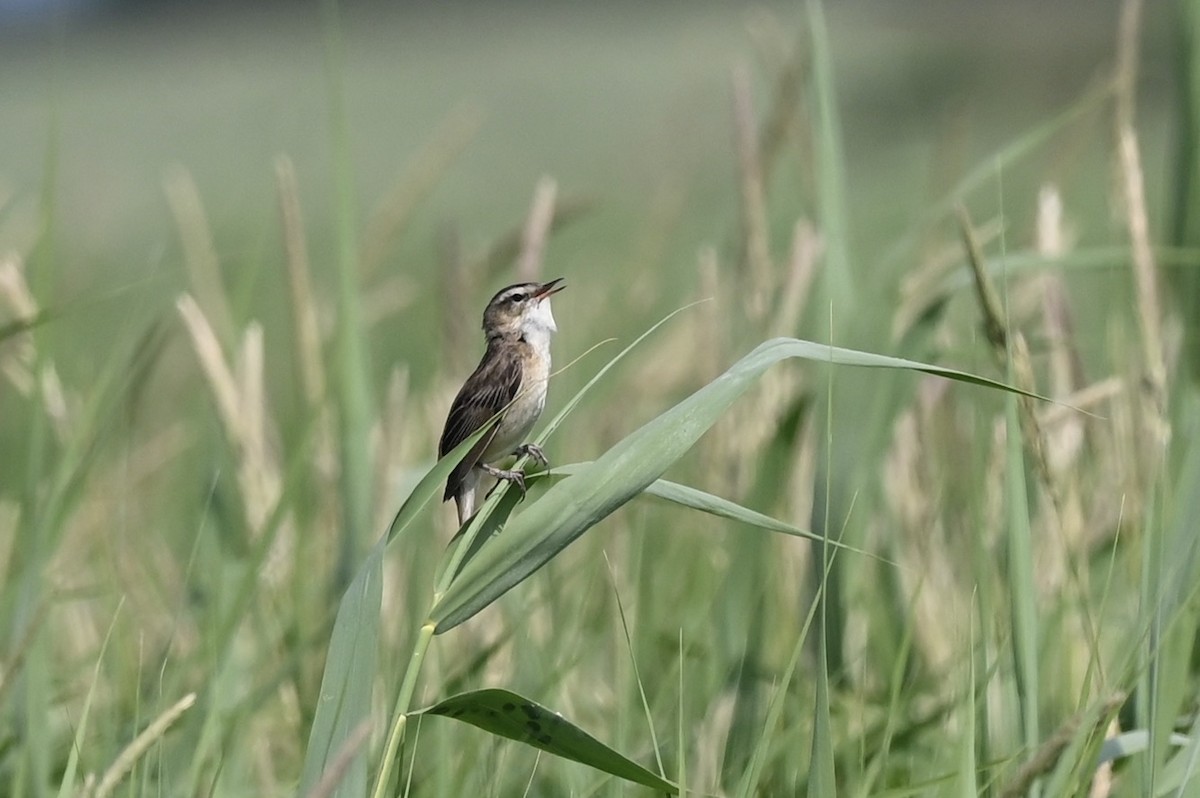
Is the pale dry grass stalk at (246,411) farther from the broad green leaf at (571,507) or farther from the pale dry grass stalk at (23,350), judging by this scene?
the broad green leaf at (571,507)

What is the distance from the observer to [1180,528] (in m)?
1.49

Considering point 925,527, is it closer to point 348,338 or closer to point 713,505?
point 348,338

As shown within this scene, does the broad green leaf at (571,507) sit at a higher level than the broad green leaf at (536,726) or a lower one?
higher

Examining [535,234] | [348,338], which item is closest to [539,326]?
[535,234]

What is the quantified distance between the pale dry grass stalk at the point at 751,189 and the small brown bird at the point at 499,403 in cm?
37

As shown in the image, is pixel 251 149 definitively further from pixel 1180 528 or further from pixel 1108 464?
pixel 1180 528

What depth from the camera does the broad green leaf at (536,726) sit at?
46.5 inches

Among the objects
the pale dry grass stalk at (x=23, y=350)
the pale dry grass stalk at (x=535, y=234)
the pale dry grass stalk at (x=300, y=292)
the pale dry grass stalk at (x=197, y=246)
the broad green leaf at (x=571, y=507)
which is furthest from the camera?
the pale dry grass stalk at (x=197, y=246)

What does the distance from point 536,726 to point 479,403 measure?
1.03 meters

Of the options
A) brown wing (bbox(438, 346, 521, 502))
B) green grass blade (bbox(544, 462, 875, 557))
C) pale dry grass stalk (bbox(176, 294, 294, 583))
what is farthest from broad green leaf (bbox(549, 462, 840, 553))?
pale dry grass stalk (bbox(176, 294, 294, 583))

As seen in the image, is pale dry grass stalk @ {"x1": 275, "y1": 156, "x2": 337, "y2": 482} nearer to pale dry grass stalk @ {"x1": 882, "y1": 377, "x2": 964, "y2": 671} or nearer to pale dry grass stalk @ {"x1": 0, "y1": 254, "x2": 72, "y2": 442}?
pale dry grass stalk @ {"x1": 0, "y1": 254, "x2": 72, "y2": 442}

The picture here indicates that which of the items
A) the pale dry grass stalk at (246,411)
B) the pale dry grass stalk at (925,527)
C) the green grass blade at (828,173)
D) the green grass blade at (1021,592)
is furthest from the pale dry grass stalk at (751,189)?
the green grass blade at (1021,592)

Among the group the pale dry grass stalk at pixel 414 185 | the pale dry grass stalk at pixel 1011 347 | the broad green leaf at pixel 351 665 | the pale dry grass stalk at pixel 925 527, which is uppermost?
the pale dry grass stalk at pixel 414 185

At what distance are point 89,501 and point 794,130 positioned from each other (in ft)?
4.99
